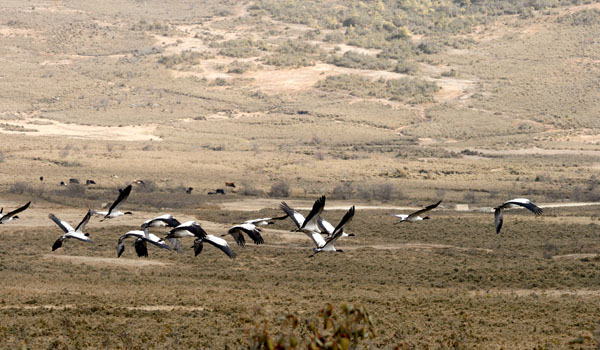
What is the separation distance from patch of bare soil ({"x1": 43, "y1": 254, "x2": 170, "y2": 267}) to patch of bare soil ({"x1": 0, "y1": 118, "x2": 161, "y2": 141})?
47.2 metres

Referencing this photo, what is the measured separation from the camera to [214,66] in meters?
109

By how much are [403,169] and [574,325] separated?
48.5m

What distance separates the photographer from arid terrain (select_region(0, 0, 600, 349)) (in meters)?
24.6

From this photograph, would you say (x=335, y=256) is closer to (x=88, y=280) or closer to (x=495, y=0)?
(x=88, y=280)

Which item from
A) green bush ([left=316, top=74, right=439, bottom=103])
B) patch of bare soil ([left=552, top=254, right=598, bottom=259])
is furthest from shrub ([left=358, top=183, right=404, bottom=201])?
green bush ([left=316, top=74, right=439, bottom=103])

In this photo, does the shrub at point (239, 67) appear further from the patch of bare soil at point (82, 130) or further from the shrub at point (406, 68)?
the patch of bare soil at point (82, 130)

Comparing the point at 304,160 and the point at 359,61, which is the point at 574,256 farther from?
the point at 359,61

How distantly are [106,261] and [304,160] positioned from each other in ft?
135

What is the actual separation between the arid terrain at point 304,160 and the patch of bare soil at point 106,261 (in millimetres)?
189

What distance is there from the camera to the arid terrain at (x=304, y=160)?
970 inches

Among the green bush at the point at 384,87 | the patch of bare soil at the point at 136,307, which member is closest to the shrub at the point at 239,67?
the green bush at the point at 384,87

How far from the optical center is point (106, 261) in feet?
115

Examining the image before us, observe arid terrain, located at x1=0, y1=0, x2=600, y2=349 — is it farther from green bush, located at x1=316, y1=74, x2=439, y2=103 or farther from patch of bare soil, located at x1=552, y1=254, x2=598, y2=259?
green bush, located at x1=316, y1=74, x2=439, y2=103

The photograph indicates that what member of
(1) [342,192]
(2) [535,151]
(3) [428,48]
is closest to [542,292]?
(1) [342,192]
